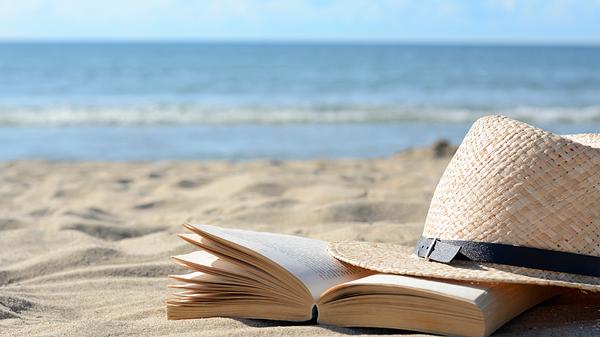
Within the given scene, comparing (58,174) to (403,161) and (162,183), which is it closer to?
(162,183)

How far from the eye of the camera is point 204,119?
14.7m

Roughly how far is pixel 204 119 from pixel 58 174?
7.77 m

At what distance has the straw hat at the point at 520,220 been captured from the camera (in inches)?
84.9

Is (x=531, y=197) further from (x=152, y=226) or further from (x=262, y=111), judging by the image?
(x=262, y=111)

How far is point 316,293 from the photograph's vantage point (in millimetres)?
2238

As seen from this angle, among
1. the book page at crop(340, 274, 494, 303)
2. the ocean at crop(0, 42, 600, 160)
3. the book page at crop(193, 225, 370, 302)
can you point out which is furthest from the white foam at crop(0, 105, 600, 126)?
the book page at crop(340, 274, 494, 303)

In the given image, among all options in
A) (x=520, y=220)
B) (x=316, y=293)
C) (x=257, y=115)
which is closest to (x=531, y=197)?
(x=520, y=220)

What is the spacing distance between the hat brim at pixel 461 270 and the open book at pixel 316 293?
3 centimetres

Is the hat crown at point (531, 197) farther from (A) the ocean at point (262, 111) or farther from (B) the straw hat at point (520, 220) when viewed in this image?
(A) the ocean at point (262, 111)

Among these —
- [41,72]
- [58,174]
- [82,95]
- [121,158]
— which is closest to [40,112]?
[82,95]

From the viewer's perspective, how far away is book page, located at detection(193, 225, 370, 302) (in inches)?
88.4

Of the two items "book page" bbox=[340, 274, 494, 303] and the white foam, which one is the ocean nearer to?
the white foam

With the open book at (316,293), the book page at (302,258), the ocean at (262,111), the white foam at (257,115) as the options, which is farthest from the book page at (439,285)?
the white foam at (257,115)

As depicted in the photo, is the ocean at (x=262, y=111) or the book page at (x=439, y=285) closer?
the book page at (x=439, y=285)
